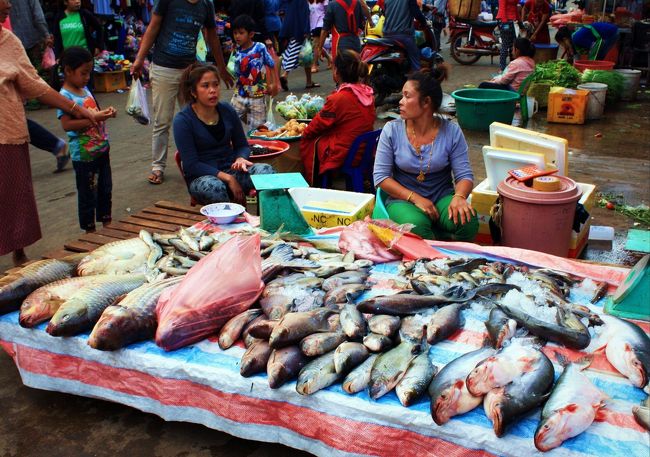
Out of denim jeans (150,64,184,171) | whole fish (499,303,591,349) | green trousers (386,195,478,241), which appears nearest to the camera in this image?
whole fish (499,303,591,349)

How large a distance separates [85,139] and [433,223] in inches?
97.8

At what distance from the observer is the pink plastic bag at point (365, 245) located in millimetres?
3498

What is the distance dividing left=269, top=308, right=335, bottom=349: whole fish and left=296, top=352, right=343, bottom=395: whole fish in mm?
131

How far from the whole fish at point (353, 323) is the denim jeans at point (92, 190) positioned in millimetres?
2649

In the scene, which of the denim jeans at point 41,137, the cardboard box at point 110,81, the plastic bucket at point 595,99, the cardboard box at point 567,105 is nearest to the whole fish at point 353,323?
the denim jeans at point 41,137

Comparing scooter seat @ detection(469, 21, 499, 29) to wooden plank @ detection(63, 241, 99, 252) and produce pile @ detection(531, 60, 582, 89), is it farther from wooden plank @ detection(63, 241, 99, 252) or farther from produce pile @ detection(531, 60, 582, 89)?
wooden plank @ detection(63, 241, 99, 252)

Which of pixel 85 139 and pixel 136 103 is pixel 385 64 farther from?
pixel 85 139

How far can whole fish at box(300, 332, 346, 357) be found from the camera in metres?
2.50

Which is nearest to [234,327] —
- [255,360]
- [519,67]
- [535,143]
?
[255,360]

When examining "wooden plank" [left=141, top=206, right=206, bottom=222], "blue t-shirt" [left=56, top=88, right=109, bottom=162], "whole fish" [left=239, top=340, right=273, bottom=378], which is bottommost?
"wooden plank" [left=141, top=206, right=206, bottom=222]

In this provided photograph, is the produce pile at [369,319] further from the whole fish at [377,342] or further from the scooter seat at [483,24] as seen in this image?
the scooter seat at [483,24]

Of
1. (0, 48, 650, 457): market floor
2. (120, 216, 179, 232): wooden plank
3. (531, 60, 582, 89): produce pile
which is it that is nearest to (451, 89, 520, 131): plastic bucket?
(0, 48, 650, 457): market floor

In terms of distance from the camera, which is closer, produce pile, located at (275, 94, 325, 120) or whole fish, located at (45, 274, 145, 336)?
whole fish, located at (45, 274, 145, 336)

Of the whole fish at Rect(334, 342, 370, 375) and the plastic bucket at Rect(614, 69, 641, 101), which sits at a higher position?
the plastic bucket at Rect(614, 69, 641, 101)
